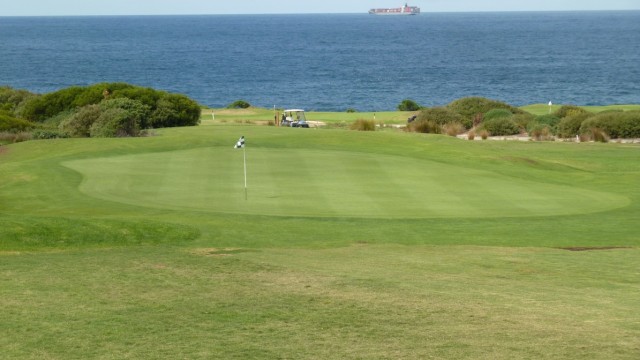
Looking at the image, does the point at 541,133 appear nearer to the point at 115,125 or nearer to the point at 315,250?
the point at 115,125

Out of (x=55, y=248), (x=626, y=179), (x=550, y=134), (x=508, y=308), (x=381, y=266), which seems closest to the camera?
(x=508, y=308)

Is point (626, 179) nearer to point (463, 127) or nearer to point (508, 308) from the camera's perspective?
point (508, 308)

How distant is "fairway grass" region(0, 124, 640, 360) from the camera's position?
410 inches

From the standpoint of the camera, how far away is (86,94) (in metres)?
49.5

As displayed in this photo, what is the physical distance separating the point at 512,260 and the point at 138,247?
21.1ft

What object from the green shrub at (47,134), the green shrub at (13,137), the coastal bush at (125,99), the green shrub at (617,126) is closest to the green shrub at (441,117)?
the green shrub at (617,126)

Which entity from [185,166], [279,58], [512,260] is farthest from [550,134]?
[279,58]

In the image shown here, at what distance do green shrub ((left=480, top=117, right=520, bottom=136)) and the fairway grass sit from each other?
14.7 meters

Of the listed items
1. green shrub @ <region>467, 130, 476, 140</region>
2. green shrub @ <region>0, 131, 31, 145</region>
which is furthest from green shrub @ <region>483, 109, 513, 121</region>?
green shrub @ <region>0, 131, 31, 145</region>

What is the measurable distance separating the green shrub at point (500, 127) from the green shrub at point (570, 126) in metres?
2.19

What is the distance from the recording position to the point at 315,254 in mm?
16375

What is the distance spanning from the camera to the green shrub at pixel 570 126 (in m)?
45.0

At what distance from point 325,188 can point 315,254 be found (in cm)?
684

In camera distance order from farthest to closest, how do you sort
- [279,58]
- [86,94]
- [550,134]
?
1. [279,58]
2. [86,94]
3. [550,134]
